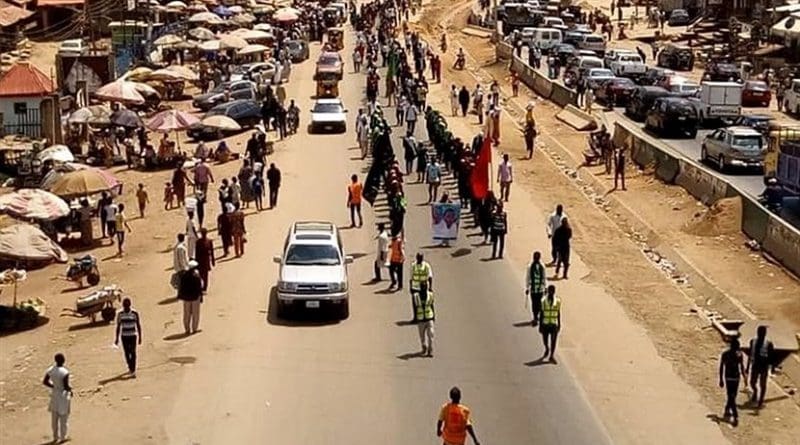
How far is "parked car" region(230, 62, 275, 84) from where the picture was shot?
191 feet

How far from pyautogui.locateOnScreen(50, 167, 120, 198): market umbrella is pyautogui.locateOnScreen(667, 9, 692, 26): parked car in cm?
5844

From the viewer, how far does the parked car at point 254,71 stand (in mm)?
58344

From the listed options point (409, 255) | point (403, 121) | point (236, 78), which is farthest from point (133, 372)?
point (236, 78)

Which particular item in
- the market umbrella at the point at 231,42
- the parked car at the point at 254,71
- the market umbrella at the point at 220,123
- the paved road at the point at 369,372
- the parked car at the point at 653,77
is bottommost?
the paved road at the point at 369,372

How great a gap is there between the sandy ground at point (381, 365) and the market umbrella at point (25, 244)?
2.25 feet

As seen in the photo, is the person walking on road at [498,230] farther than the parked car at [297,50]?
No

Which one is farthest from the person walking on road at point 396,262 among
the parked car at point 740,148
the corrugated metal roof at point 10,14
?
the corrugated metal roof at point 10,14

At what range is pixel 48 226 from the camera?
32.0 m

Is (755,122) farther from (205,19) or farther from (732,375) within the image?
(205,19)

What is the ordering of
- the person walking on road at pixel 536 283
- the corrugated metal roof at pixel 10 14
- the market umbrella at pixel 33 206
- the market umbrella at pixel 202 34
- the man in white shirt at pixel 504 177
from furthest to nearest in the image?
the corrugated metal roof at pixel 10 14
the market umbrella at pixel 202 34
the man in white shirt at pixel 504 177
the market umbrella at pixel 33 206
the person walking on road at pixel 536 283

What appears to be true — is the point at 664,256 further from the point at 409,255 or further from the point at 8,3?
the point at 8,3

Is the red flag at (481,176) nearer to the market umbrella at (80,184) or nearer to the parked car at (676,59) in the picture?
the market umbrella at (80,184)

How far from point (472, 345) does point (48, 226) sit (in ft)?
44.2

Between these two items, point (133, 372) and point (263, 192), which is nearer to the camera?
point (133, 372)
